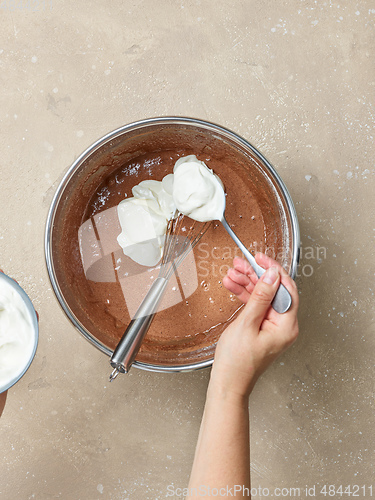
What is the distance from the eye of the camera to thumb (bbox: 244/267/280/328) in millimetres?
533

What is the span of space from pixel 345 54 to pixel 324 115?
0.12 meters

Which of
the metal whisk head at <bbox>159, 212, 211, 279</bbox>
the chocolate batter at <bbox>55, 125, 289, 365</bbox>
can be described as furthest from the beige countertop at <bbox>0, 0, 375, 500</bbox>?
the metal whisk head at <bbox>159, 212, 211, 279</bbox>

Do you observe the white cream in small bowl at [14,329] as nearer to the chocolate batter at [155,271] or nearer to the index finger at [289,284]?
the chocolate batter at [155,271]

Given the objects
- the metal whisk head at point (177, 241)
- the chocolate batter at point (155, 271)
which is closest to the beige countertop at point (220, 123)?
the chocolate batter at point (155, 271)

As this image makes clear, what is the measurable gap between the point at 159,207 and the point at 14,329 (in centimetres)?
30

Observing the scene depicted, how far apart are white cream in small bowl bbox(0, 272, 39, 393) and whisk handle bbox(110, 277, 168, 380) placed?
0.14m

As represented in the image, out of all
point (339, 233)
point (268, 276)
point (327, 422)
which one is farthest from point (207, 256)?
point (327, 422)

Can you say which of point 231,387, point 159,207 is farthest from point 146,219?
point 231,387

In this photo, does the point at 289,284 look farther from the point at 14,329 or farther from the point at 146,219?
the point at 14,329

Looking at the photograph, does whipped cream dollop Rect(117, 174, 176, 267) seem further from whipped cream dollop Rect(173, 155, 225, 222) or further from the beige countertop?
the beige countertop

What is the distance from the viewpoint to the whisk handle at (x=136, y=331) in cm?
57

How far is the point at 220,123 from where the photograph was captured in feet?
2.37

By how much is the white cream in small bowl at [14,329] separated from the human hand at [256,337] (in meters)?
0.29

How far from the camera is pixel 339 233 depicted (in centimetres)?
73
